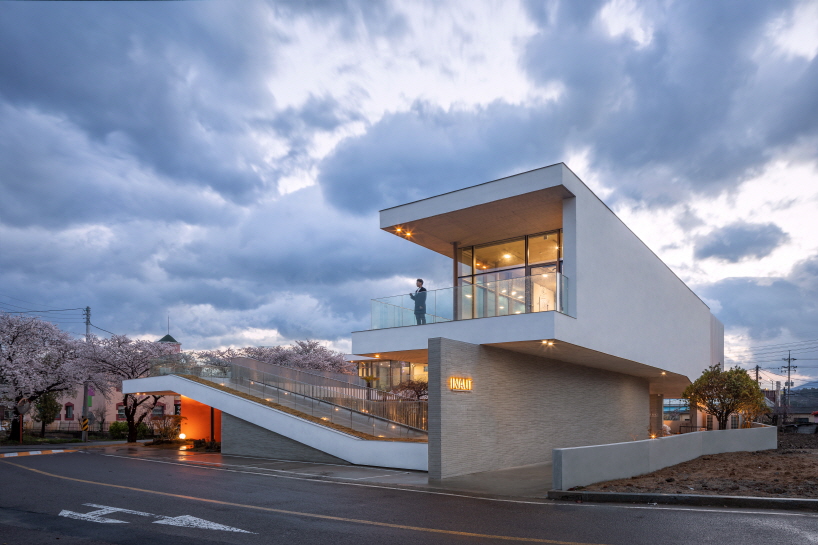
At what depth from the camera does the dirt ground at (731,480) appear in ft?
36.6

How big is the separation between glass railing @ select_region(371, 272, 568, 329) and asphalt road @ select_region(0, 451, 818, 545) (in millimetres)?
6737

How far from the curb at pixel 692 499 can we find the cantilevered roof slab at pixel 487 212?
9029 mm

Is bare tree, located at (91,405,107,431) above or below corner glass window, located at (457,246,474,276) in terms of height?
below

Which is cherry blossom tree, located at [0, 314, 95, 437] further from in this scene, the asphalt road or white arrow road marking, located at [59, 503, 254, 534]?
white arrow road marking, located at [59, 503, 254, 534]

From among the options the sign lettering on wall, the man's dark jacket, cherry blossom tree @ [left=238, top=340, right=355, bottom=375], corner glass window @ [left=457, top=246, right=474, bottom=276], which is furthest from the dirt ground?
cherry blossom tree @ [left=238, top=340, right=355, bottom=375]

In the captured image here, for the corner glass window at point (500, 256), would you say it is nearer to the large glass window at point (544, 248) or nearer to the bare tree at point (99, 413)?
the large glass window at point (544, 248)

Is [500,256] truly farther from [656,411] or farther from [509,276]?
[656,411]

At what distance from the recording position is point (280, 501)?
11.0 meters

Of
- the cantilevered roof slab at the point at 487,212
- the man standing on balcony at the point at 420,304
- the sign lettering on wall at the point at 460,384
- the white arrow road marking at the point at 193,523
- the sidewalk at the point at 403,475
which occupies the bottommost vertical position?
the sidewalk at the point at 403,475

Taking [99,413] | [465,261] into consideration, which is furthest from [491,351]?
[99,413]

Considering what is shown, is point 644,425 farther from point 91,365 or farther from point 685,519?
point 91,365

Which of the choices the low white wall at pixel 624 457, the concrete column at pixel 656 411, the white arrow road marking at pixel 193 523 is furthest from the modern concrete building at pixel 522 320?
the concrete column at pixel 656 411

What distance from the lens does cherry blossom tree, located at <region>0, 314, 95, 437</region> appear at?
3409cm

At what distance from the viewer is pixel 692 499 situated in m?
10.4
